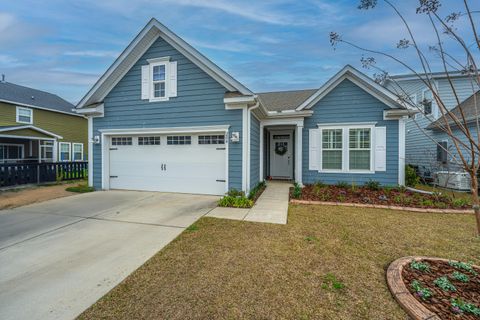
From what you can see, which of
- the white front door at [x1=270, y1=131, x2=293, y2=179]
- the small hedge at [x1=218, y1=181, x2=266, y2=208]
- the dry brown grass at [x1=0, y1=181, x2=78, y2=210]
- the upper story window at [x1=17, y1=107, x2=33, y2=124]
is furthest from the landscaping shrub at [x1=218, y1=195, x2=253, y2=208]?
the upper story window at [x1=17, y1=107, x2=33, y2=124]

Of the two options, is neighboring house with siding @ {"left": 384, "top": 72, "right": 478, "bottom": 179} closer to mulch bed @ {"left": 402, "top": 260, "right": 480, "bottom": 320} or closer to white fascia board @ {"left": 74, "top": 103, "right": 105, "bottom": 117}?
mulch bed @ {"left": 402, "top": 260, "right": 480, "bottom": 320}

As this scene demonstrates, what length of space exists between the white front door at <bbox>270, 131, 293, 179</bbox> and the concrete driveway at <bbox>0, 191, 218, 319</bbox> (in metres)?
5.59

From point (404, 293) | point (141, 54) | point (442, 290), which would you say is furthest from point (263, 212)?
point (141, 54)

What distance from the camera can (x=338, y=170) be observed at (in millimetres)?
9414

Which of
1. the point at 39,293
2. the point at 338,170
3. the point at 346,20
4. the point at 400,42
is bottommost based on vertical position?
the point at 39,293

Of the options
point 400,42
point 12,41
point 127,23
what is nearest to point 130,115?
point 127,23

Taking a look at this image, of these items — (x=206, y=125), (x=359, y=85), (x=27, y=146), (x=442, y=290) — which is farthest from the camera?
(x=27, y=146)

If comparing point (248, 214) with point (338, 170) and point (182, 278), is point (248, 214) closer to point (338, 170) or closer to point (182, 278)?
point (182, 278)

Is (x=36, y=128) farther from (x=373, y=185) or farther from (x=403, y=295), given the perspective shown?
(x=403, y=295)

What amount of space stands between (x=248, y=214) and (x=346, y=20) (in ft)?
15.4

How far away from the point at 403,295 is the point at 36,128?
807 inches

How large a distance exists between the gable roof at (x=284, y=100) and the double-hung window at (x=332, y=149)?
196 centimetres

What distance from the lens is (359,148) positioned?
30.1ft

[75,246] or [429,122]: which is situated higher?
[429,122]
